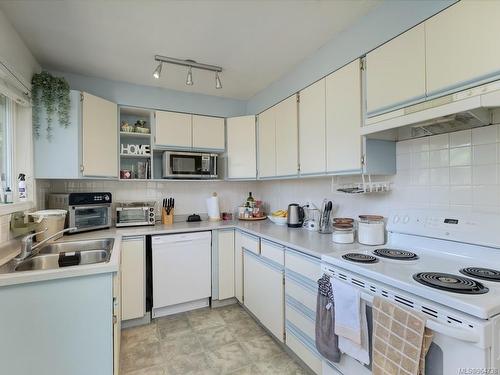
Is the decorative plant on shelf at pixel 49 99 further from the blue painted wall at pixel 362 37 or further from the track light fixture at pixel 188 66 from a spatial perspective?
the blue painted wall at pixel 362 37

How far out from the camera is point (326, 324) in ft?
4.66

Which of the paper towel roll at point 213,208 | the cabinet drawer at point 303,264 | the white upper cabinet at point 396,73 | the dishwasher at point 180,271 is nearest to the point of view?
the white upper cabinet at point 396,73

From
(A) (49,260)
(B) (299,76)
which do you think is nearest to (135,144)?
(A) (49,260)

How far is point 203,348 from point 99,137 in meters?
2.14

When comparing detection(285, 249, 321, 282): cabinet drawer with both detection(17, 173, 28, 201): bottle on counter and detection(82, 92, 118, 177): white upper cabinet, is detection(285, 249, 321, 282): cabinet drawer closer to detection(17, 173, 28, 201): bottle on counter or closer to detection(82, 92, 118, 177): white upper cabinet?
detection(82, 92, 118, 177): white upper cabinet

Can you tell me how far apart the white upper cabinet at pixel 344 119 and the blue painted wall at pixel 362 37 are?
13cm

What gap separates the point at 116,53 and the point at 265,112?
60.2 inches

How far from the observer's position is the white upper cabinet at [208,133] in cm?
299

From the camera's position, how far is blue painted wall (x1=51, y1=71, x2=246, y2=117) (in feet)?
8.57

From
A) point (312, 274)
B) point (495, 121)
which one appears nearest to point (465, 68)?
point (495, 121)

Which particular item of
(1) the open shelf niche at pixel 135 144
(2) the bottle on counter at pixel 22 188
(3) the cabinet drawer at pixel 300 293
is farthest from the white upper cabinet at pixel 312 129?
(2) the bottle on counter at pixel 22 188

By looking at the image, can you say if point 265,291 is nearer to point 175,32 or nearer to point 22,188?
point 22,188

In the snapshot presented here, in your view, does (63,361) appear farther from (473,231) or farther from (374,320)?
(473,231)

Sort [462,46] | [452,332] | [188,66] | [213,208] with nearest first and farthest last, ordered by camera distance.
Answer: [452,332], [462,46], [188,66], [213,208]
